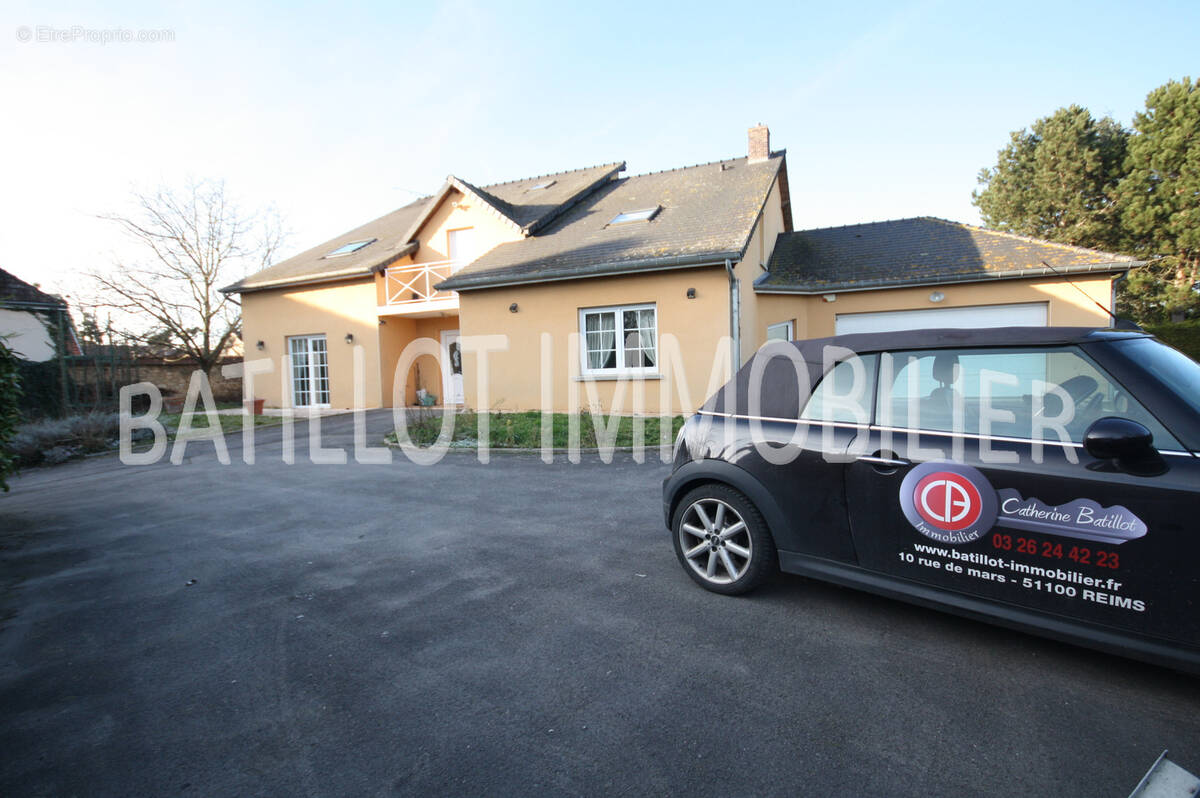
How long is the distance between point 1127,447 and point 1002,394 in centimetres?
60

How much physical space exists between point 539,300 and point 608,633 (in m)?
10.5

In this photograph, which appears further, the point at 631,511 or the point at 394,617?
the point at 631,511

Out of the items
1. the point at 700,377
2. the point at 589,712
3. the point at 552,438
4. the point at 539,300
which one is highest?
the point at 539,300

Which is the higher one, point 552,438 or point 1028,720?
point 552,438

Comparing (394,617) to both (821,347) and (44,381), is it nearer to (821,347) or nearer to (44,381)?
(821,347)

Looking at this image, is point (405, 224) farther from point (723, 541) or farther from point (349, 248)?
point (723, 541)

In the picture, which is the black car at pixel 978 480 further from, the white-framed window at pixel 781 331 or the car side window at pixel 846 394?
the white-framed window at pixel 781 331

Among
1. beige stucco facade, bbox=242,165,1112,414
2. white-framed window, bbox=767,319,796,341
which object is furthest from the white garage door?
white-framed window, bbox=767,319,796,341

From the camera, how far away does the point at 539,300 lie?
1298 cm

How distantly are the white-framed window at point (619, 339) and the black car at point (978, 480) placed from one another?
8.33 meters

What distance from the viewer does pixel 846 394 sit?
3.30m

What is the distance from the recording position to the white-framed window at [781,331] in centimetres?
1366

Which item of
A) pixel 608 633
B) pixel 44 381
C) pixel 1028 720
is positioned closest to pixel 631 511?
pixel 608 633

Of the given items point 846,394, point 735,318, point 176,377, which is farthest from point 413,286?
point 846,394
